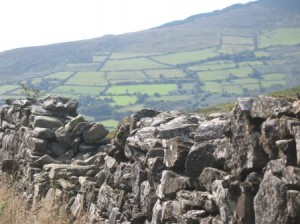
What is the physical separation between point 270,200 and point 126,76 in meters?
189

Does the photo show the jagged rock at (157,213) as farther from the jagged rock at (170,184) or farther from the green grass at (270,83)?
the green grass at (270,83)

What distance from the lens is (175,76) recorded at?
654 ft

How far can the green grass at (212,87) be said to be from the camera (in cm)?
16188

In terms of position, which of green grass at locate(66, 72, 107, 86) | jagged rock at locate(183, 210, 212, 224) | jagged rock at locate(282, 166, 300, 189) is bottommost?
green grass at locate(66, 72, 107, 86)

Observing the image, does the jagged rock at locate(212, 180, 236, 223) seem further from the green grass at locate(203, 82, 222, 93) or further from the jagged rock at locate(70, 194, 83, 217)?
the green grass at locate(203, 82, 222, 93)

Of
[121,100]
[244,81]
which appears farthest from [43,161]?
[244,81]

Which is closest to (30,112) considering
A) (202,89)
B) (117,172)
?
(117,172)

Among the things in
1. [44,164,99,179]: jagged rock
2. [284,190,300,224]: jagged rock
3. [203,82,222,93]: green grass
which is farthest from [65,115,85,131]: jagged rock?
[203,82,222,93]: green grass

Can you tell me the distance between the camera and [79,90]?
159875mm

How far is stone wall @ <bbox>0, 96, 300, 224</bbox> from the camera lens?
5152 mm

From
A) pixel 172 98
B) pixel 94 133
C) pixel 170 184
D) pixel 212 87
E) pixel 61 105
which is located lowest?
pixel 212 87

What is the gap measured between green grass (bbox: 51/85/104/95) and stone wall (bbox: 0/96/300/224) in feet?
463

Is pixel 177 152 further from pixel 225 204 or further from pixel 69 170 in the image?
pixel 69 170

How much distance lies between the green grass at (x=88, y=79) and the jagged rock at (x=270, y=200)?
543 ft
